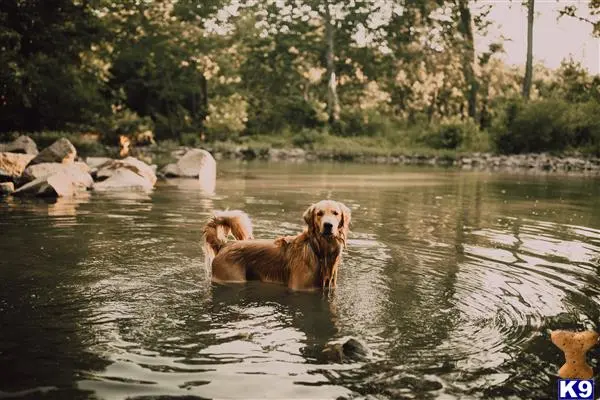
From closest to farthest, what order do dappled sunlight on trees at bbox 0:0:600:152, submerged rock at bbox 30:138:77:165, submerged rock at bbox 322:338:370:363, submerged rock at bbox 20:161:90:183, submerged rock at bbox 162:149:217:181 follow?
submerged rock at bbox 322:338:370:363 → submerged rock at bbox 20:161:90:183 → submerged rock at bbox 30:138:77:165 → submerged rock at bbox 162:149:217:181 → dappled sunlight on trees at bbox 0:0:600:152

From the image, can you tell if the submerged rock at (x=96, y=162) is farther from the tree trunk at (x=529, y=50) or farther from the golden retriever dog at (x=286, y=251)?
the tree trunk at (x=529, y=50)

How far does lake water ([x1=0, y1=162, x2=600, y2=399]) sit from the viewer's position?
13.3 feet

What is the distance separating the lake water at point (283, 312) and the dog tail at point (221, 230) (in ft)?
1.20

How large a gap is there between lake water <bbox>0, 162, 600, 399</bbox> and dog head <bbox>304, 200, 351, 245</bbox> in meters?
0.66

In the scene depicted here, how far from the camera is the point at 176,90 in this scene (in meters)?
45.0

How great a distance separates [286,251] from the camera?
6820mm

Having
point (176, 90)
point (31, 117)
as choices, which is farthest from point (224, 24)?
point (31, 117)

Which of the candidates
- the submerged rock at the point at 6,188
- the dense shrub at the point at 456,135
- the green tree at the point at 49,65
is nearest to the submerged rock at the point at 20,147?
the green tree at the point at 49,65

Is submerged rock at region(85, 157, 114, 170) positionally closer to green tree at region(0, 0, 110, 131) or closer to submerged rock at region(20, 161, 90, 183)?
submerged rock at region(20, 161, 90, 183)

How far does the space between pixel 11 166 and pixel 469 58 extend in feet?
118

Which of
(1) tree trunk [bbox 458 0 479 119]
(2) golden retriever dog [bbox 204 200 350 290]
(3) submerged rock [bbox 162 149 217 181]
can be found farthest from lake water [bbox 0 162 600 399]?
(1) tree trunk [bbox 458 0 479 119]

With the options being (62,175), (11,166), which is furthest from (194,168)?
(62,175)

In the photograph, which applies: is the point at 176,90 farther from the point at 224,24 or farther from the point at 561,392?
the point at 561,392

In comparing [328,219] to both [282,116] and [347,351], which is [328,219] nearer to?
[347,351]
